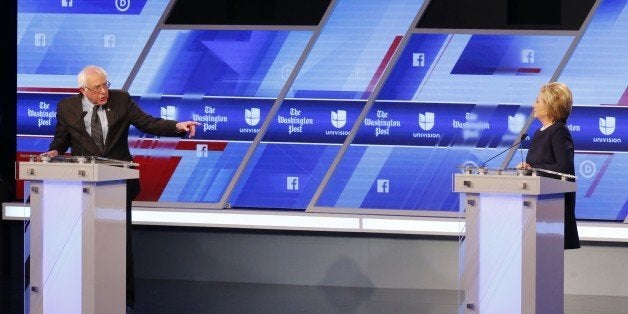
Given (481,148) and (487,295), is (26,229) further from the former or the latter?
(481,148)

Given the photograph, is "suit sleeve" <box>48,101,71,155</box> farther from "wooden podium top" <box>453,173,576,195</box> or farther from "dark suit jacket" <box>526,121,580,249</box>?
"dark suit jacket" <box>526,121,580,249</box>

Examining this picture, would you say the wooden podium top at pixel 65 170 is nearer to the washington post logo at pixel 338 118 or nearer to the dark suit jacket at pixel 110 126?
the dark suit jacket at pixel 110 126

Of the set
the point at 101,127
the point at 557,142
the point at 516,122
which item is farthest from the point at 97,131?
the point at 516,122

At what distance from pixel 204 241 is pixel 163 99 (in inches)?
43.9

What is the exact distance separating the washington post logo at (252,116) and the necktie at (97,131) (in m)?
2.03

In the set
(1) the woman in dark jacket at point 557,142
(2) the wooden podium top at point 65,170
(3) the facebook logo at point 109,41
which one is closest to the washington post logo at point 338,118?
(3) the facebook logo at point 109,41

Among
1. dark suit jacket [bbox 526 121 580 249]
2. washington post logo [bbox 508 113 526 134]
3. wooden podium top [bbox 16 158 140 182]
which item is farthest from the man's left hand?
washington post logo [bbox 508 113 526 134]

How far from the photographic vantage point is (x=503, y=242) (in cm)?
496

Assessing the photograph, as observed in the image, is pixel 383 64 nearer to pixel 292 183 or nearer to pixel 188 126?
pixel 292 183

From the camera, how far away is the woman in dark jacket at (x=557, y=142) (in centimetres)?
554

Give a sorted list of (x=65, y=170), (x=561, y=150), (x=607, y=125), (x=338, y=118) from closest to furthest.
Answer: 1. (x=65, y=170)
2. (x=561, y=150)
3. (x=607, y=125)
4. (x=338, y=118)

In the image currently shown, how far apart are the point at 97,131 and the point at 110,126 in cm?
8

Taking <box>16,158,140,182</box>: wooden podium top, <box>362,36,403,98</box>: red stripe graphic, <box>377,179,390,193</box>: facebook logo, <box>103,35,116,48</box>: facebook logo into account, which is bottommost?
<box>377,179,390,193</box>: facebook logo

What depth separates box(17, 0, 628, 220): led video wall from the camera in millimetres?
7574
